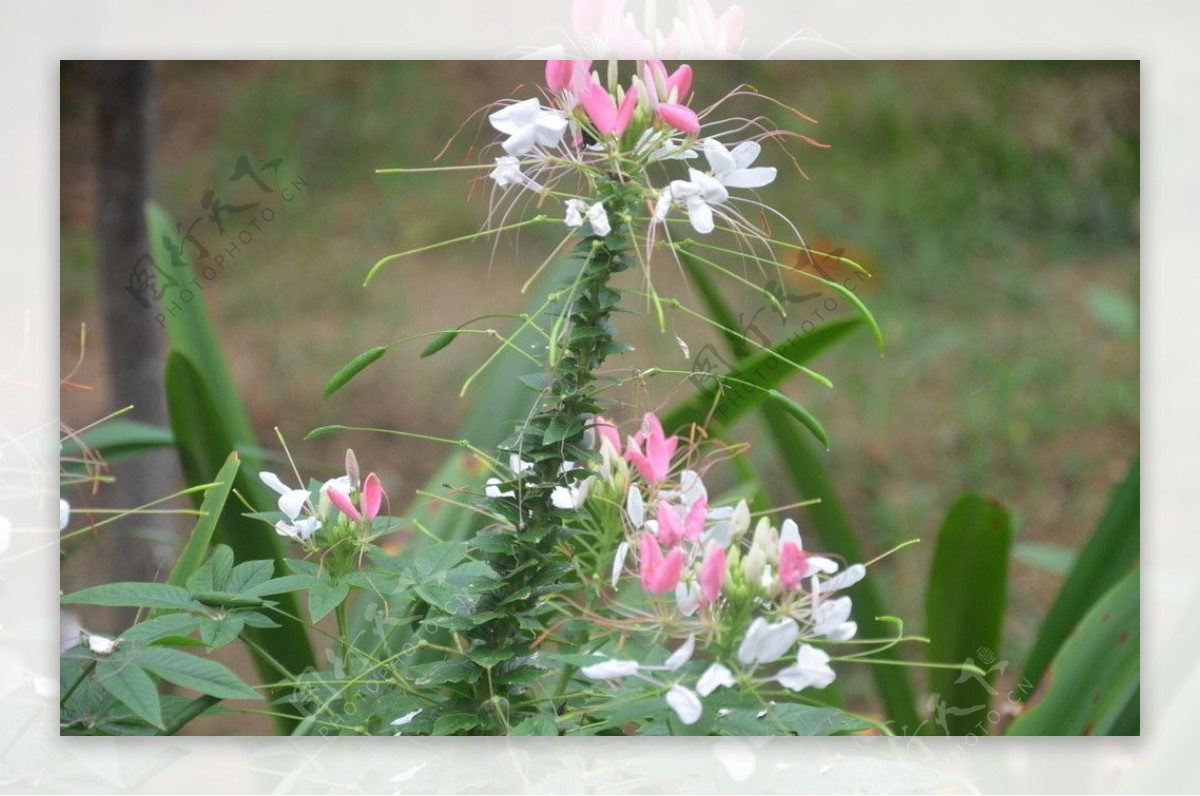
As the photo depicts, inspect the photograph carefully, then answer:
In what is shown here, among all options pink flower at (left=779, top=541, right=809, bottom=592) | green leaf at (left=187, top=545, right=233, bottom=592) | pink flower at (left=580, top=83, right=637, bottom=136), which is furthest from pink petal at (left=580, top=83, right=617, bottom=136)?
green leaf at (left=187, top=545, right=233, bottom=592)

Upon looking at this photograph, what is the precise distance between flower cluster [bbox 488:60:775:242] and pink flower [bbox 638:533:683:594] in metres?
0.18

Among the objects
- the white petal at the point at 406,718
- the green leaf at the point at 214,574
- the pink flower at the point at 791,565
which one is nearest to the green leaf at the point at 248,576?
the green leaf at the point at 214,574

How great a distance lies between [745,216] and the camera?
2.89 ft

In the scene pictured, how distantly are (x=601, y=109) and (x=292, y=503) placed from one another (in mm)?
316

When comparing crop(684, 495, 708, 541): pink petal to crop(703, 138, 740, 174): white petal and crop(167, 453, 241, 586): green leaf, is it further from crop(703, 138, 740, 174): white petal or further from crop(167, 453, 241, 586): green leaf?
crop(167, 453, 241, 586): green leaf

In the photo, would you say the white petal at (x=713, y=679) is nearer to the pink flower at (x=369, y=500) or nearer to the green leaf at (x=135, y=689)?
the pink flower at (x=369, y=500)

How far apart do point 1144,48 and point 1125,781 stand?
54cm

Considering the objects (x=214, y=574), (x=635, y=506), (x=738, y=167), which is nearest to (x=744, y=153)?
(x=738, y=167)

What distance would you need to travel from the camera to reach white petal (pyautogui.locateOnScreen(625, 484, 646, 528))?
70 centimetres

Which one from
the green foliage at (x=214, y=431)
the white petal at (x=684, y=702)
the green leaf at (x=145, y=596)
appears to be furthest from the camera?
Result: the green foliage at (x=214, y=431)

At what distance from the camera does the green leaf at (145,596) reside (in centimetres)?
76

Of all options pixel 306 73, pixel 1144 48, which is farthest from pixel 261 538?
pixel 1144 48

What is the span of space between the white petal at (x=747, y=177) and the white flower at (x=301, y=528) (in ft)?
1.11

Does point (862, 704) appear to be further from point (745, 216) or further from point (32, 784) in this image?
point (32, 784)
